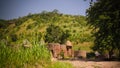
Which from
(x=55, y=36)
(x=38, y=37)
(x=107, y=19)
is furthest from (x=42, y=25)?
(x=107, y=19)

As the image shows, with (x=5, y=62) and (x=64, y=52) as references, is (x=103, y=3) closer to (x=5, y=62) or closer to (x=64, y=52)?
(x=5, y=62)

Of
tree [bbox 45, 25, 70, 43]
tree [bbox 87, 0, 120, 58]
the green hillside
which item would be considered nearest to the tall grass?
tree [bbox 87, 0, 120, 58]

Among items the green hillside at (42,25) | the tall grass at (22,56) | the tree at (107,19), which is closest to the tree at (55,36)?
the green hillside at (42,25)

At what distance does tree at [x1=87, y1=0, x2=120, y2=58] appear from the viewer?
75.2ft

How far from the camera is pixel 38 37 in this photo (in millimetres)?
66875

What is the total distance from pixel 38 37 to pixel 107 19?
44985mm

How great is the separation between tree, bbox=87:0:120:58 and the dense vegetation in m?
1.58

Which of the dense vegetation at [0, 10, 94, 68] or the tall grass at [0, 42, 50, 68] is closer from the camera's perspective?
the tall grass at [0, 42, 50, 68]

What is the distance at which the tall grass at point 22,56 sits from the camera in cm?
1055

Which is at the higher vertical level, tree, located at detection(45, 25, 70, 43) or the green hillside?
the green hillside

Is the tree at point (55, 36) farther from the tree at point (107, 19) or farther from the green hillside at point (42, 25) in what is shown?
the tree at point (107, 19)

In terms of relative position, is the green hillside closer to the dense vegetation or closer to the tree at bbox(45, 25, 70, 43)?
the dense vegetation

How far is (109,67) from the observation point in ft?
50.6

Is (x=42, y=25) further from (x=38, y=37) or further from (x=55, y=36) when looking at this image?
(x=55, y=36)
